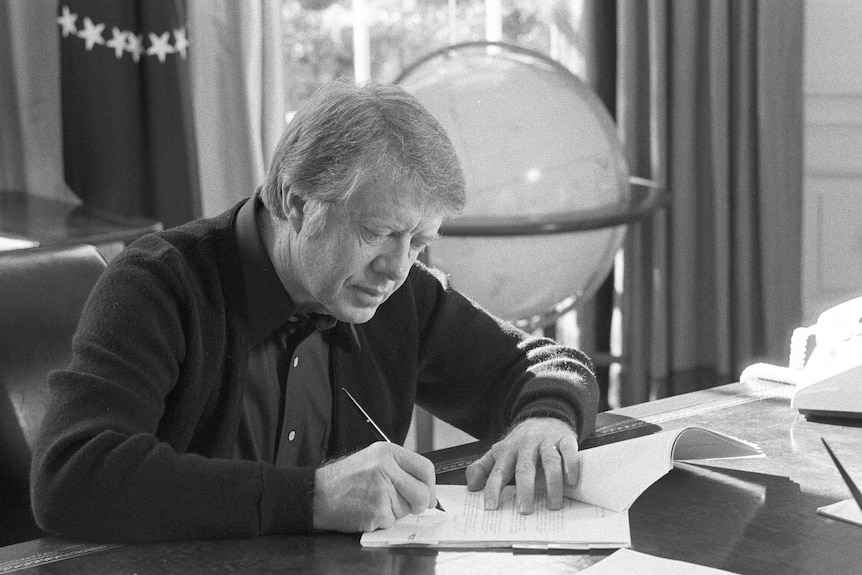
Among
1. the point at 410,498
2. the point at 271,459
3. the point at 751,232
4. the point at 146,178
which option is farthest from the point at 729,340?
the point at 410,498

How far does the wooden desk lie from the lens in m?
2.35

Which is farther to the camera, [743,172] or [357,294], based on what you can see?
[743,172]

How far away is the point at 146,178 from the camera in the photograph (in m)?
3.09

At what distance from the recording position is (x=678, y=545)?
4.00ft

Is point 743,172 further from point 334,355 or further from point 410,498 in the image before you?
point 410,498

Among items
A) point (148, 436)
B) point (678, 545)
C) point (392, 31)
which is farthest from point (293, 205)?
point (392, 31)

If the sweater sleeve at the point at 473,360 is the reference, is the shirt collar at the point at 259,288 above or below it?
above

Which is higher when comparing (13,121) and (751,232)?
(13,121)

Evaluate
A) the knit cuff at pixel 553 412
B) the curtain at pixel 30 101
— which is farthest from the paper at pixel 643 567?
the curtain at pixel 30 101

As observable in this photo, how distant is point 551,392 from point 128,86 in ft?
5.80

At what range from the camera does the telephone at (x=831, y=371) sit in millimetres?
1681

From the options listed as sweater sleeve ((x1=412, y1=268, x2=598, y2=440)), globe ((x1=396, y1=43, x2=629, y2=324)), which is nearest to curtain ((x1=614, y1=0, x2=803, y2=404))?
globe ((x1=396, y1=43, x2=629, y2=324))

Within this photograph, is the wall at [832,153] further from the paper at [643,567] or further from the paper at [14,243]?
the paper at [643,567]

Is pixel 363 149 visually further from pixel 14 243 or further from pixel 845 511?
pixel 14 243
